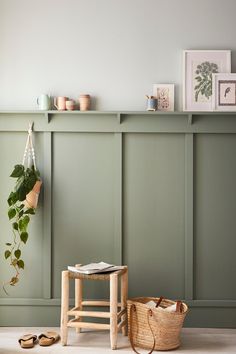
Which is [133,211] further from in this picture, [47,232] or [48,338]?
[48,338]

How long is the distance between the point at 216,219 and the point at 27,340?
162 cm

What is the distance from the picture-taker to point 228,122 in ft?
14.0

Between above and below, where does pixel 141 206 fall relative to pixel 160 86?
below

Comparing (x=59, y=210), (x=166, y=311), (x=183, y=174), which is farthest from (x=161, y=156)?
(x=166, y=311)

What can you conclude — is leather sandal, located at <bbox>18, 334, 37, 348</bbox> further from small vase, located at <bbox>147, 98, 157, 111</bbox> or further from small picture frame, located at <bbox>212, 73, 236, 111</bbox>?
small picture frame, located at <bbox>212, 73, 236, 111</bbox>

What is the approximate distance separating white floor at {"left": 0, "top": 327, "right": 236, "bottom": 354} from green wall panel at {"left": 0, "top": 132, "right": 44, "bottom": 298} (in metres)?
0.31

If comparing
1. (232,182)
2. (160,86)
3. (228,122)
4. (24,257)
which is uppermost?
(160,86)

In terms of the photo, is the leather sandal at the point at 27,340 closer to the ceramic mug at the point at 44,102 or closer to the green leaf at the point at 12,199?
the green leaf at the point at 12,199

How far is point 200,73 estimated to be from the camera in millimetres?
4297

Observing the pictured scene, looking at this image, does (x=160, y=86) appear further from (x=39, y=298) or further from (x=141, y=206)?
(x=39, y=298)

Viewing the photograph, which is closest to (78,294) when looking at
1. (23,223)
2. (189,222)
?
(23,223)

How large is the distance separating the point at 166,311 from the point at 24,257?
1.23 m

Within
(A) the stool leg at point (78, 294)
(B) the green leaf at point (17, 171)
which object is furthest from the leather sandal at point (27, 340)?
(B) the green leaf at point (17, 171)

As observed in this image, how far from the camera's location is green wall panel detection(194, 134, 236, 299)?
4289 mm
